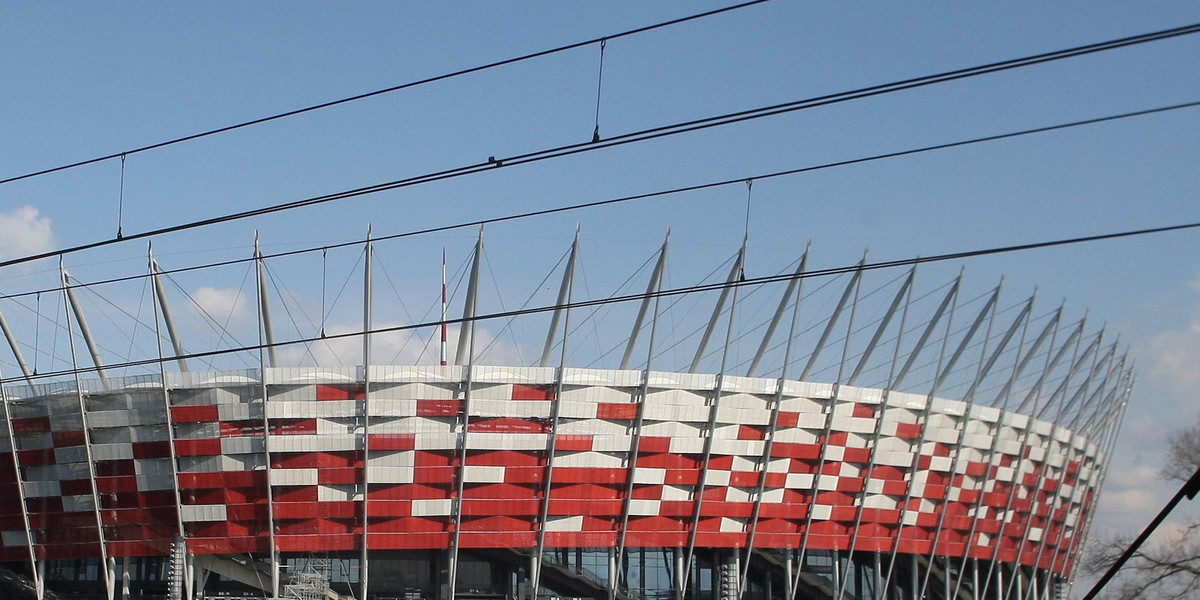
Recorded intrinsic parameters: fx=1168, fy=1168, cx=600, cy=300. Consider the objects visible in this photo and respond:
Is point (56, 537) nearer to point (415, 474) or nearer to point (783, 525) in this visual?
point (415, 474)

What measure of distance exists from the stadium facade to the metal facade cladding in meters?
0.09

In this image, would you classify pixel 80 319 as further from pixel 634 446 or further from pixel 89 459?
pixel 634 446

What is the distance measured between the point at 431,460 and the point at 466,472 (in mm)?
1458

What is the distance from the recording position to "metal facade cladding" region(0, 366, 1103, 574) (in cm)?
4556

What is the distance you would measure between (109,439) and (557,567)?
65.6ft

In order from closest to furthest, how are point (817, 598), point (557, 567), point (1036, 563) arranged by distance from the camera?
point (557, 567) < point (817, 598) < point (1036, 563)

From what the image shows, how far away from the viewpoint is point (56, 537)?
158 feet

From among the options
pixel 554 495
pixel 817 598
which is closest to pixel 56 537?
pixel 554 495

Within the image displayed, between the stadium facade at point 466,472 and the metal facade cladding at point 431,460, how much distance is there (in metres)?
0.09

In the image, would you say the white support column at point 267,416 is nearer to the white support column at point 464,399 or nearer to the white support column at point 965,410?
the white support column at point 464,399

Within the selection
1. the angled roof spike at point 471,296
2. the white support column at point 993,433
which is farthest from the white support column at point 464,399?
the white support column at point 993,433

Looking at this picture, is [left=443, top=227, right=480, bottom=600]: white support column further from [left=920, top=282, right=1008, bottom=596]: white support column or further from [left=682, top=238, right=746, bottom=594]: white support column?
[left=920, top=282, right=1008, bottom=596]: white support column

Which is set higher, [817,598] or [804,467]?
[804,467]

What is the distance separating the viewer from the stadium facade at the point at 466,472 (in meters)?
45.6
